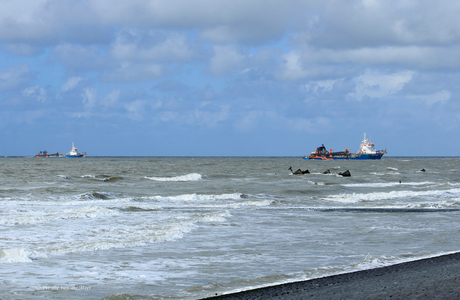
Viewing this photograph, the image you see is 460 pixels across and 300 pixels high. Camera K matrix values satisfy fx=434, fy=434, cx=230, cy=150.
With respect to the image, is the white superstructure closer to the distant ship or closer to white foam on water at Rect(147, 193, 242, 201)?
the distant ship

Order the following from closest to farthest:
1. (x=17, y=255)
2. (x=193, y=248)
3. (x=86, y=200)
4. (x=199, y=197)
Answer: (x=17, y=255), (x=193, y=248), (x=86, y=200), (x=199, y=197)

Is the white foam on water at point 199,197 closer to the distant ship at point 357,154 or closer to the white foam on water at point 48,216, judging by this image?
the white foam on water at point 48,216

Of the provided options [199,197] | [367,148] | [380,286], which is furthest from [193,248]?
[367,148]

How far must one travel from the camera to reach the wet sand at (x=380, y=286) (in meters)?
6.12

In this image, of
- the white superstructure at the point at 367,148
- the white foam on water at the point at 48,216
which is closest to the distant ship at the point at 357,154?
the white superstructure at the point at 367,148

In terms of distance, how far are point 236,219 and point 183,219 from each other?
1.98 meters

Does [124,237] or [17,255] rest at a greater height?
[17,255]

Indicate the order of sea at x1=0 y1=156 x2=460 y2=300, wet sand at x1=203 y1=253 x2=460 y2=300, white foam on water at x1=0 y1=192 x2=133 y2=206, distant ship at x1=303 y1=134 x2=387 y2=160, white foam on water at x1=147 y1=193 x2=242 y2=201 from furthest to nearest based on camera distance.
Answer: distant ship at x1=303 y1=134 x2=387 y2=160, white foam on water at x1=147 y1=193 x2=242 y2=201, white foam on water at x1=0 y1=192 x2=133 y2=206, sea at x1=0 y1=156 x2=460 y2=300, wet sand at x1=203 y1=253 x2=460 y2=300

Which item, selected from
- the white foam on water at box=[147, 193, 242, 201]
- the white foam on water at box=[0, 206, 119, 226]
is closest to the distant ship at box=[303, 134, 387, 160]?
the white foam on water at box=[147, 193, 242, 201]

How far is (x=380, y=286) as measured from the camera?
6.62m

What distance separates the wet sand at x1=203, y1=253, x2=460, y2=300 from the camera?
6125mm

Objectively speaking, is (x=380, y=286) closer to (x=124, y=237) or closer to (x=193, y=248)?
(x=193, y=248)

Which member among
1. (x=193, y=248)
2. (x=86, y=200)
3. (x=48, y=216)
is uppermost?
(x=193, y=248)

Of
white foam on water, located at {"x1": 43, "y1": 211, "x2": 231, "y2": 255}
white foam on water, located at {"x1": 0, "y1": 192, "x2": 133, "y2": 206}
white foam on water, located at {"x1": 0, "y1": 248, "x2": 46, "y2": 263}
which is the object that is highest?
white foam on water, located at {"x1": 0, "y1": 248, "x2": 46, "y2": 263}
